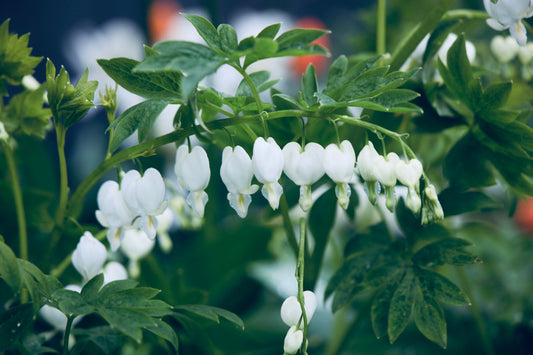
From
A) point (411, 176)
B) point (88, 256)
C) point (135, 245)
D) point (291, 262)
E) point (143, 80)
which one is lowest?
point (291, 262)

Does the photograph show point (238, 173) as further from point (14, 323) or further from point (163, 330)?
point (14, 323)

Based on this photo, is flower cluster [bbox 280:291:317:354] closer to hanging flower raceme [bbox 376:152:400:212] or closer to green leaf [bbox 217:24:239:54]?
hanging flower raceme [bbox 376:152:400:212]

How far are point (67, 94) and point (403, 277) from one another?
0.50 m

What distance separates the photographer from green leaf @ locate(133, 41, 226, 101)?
0.46 m

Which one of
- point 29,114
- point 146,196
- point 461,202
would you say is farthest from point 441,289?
point 29,114

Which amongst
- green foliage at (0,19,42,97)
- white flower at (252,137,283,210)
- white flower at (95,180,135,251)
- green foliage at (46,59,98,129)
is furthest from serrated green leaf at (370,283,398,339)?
green foliage at (0,19,42,97)

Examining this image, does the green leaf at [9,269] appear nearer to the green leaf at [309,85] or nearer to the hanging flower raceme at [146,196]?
the hanging flower raceme at [146,196]

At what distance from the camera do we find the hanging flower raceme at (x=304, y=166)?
0.56 meters

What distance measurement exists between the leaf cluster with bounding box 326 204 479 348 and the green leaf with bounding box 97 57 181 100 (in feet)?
1.16

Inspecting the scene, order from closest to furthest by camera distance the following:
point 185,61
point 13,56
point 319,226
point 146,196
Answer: point 185,61, point 146,196, point 13,56, point 319,226

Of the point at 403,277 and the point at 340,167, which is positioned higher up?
→ the point at 340,167

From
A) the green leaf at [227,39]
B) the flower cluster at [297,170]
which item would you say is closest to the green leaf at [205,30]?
the green leaf at [227,39]

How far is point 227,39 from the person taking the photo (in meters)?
0.52

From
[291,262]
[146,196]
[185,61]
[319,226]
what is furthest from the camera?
[291,262]
